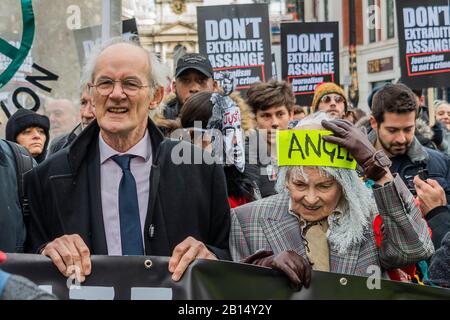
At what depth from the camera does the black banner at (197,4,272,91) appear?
10.7 m

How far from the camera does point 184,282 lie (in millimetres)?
3303

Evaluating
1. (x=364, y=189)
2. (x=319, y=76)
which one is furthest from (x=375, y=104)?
(x=319, y=76)

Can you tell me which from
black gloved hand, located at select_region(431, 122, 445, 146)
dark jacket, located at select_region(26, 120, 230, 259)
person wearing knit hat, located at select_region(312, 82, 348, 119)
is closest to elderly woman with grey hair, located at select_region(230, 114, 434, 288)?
dark jacket, located at select_region(26, 120, 230, 259)

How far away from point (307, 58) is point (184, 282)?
8.89m

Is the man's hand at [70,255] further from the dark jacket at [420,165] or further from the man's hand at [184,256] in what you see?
the dark jacket at [420,165]

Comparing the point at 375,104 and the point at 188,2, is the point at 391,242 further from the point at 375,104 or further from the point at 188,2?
the point at 188,2

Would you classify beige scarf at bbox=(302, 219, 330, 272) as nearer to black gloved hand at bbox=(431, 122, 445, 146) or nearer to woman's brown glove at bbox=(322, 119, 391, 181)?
woman's brown glove at bbox=(322, 119, 391, 181)

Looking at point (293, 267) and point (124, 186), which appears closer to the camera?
point (293, 267)

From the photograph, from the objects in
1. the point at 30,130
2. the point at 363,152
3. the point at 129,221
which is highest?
the point at 30,130

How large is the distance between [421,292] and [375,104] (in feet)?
9.29

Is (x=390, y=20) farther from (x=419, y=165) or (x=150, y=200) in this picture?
(x=150, y=200)

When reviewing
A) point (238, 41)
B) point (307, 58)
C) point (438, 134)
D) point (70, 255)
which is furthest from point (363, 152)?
point (307, 58)

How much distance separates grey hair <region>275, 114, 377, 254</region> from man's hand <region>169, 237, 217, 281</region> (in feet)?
2.29

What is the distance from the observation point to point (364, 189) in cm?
390
